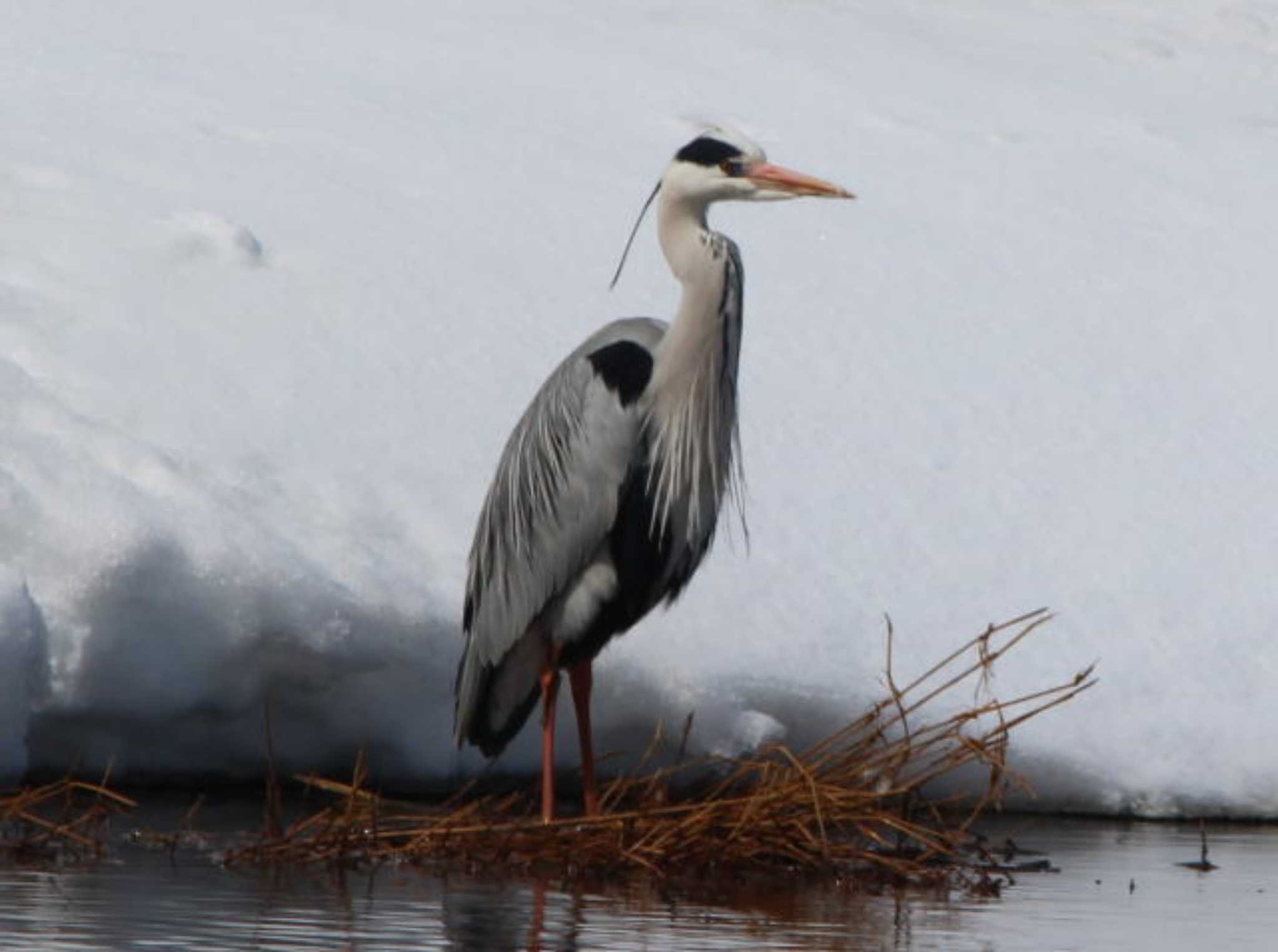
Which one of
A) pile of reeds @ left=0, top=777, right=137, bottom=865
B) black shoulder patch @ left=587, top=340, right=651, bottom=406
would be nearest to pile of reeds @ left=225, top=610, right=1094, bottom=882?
pile of reeds @ left=0, top=777, right=137, bottom=865

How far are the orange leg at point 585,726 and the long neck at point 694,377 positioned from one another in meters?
0.48

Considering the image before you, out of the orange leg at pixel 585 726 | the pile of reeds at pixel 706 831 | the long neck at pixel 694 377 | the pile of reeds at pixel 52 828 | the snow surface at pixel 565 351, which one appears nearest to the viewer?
the pile of reeds at pixel 52 828

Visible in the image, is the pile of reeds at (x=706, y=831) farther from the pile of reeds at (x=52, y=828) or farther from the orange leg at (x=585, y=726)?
the pile of reeds at (x=52, y=828)

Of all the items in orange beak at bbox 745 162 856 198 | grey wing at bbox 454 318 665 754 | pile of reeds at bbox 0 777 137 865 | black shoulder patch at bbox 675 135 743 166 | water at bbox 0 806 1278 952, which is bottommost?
water at bbox 0 806 1278 952

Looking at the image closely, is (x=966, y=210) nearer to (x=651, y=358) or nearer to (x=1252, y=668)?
(x=1252, y=668)

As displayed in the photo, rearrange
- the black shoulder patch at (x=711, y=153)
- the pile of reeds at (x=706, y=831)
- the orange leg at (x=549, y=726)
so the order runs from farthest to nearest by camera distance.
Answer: the black shoulder patch at (x=711, y=153), the orange leg at (x=549, y=726), the pile of reeds at (x=706, y=831)

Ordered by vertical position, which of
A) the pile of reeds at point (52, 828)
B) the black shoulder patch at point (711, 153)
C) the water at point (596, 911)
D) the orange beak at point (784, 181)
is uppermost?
the black shoulder patch at point (711, 153)

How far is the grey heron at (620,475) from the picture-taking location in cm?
703

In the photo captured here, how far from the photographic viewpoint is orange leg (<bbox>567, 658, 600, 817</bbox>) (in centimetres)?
689

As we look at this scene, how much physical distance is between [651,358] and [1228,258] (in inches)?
214

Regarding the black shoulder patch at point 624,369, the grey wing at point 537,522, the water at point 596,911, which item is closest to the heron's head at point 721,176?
the black shoulder patch at point 624,369

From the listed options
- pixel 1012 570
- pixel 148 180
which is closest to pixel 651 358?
pixel 1012 570

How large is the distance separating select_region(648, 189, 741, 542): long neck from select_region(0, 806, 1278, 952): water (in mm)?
1177

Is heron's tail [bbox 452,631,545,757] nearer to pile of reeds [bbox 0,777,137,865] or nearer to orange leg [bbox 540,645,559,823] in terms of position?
orange leg [bbox 540,645,559,823]
